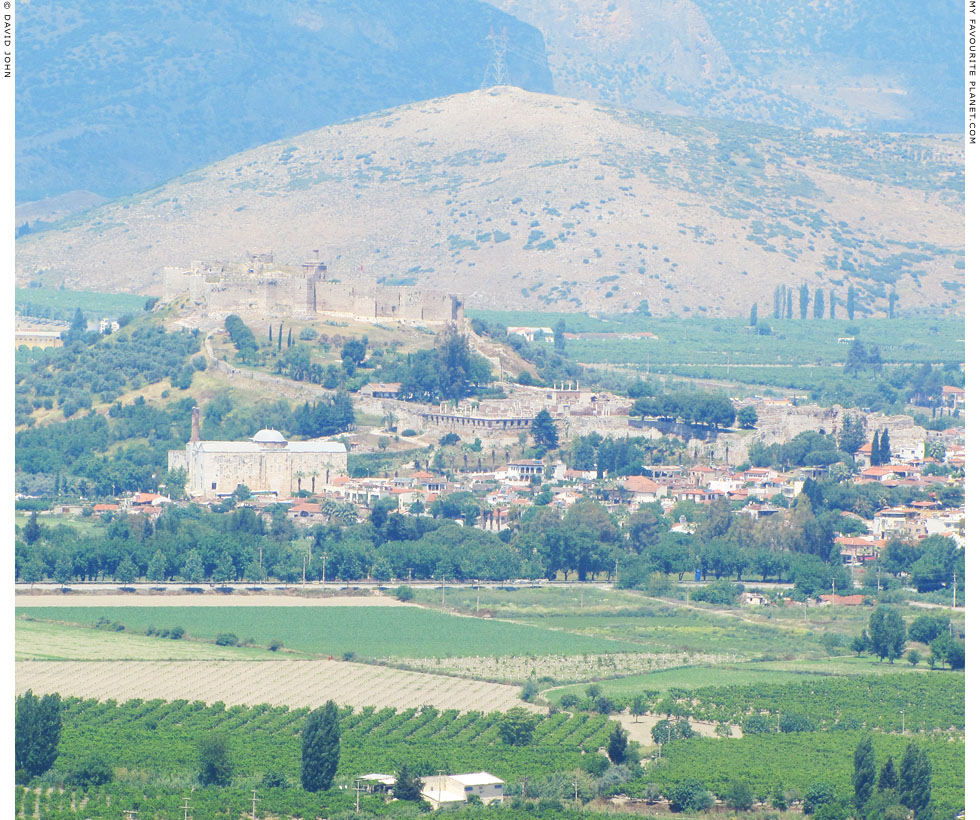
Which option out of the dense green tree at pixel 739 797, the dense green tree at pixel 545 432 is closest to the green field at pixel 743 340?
the dense green tree at pixel 545 432

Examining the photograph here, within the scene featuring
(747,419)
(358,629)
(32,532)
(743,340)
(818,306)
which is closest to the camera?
(358,629)

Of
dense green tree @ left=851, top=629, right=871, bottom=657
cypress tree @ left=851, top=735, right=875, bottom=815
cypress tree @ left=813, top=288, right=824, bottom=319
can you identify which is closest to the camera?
cypress tree @ left=851, top=735, right=875, bottom=815

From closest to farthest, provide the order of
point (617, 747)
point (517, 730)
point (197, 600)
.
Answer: point (617, 747) → point (517, 730) → point (197, 600)

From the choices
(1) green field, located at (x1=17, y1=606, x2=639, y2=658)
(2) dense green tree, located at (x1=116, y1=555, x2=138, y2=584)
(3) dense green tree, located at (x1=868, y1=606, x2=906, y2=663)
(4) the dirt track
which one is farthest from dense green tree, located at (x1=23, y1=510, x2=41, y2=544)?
(3) dense green tree, located at (x1=868, y1=606, x2=906, y2=663)

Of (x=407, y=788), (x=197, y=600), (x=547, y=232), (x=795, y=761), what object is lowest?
(x=407, y=788)

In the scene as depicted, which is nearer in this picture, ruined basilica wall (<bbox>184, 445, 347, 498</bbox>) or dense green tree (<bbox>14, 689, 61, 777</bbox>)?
dense green tree (<bbox>14, 689, 61, 777</bbox>)

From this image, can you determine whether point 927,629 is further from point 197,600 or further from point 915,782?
point 915,782

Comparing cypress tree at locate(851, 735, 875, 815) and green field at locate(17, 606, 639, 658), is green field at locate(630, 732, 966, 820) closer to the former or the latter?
cypress tree at locate(851, 735, 875, 815)

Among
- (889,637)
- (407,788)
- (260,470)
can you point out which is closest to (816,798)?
(407,788)
